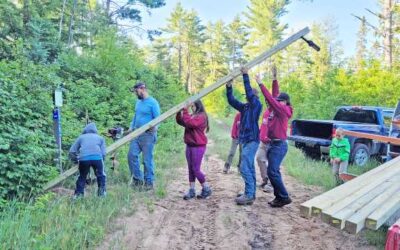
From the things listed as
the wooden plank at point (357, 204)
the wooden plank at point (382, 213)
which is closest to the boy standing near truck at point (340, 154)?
the wooden plank at point (357, 204)

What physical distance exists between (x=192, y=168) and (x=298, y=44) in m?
52.1

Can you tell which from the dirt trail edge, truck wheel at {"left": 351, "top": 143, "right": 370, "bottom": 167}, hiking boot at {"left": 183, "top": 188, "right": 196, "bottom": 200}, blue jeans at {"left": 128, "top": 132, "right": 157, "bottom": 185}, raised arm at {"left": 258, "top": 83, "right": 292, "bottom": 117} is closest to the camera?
the dirt trail edge

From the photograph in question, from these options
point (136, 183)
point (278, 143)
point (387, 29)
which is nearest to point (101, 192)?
point (136, 183)

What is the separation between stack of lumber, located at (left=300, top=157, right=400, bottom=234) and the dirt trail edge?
120 cm

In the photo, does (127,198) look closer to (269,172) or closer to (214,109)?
(269,172)

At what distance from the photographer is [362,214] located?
3.10 m

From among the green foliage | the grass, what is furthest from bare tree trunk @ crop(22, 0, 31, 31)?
the grass

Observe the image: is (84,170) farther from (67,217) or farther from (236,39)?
(236,39)

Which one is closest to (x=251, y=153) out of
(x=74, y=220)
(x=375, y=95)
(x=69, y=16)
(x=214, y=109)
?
(x=74, y=220)

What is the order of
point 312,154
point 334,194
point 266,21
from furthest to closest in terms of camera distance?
1. point 266,21
2. point 312,154
3. point 334,194

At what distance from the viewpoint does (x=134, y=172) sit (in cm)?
695

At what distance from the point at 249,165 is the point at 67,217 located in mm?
2968

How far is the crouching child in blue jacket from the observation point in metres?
5.96

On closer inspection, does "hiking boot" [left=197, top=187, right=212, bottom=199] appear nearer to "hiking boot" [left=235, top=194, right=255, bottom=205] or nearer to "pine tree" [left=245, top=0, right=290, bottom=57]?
"hiking boot" [left=235, top=194, right=255, bottom=205]
